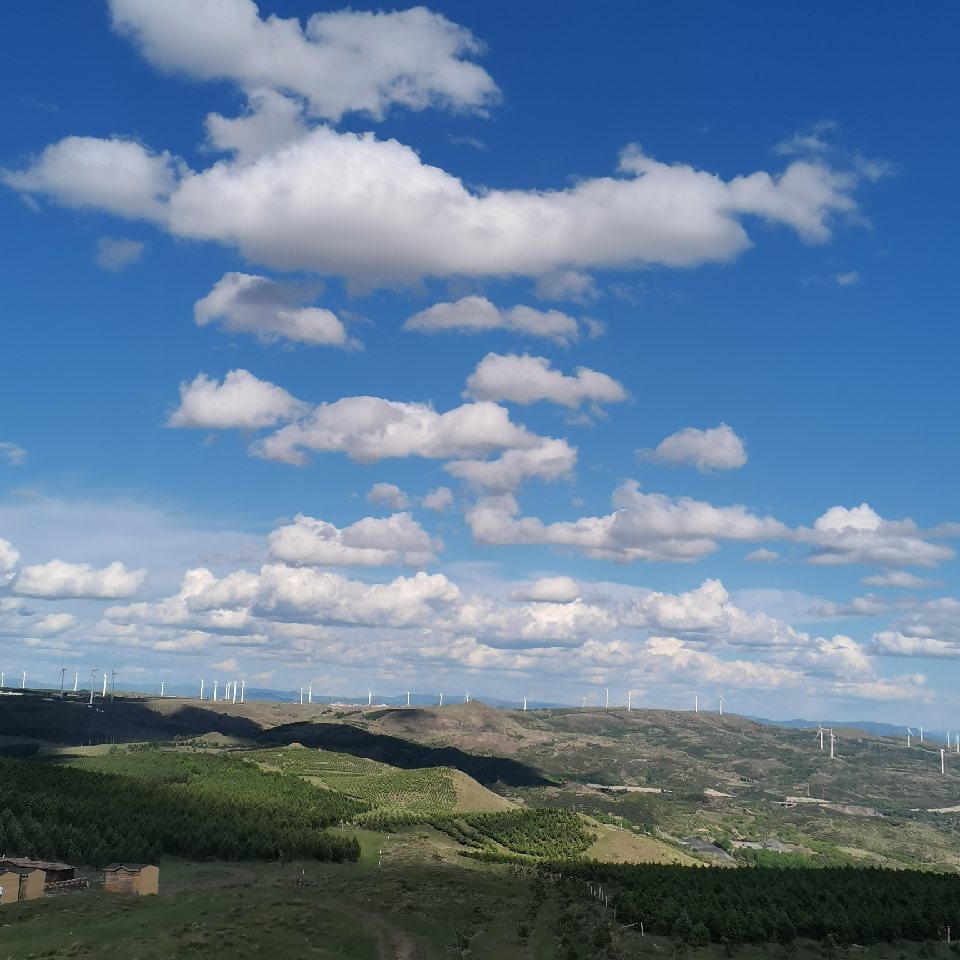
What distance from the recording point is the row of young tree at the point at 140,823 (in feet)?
398

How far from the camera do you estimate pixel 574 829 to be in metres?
188

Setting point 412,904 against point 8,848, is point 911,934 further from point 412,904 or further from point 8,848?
point 8,848

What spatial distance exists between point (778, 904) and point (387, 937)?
1626 inches

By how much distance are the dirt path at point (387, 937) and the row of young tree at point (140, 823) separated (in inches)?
1870

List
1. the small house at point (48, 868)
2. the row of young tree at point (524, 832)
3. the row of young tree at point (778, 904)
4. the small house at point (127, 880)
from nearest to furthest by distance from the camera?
1. the row of young tree at point (778, 904)
2. the small house at point (127, 880)
3. the small house at point (48, 868)
4. the row of young tree at point (524, 832)

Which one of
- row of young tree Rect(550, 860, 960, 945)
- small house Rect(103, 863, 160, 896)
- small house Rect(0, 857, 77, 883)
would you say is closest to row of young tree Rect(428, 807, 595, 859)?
row of young tree Rect(550, 860, 960, 945)

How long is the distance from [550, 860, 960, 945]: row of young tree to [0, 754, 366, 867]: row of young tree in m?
49.2

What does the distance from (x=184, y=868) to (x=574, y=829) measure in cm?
9213

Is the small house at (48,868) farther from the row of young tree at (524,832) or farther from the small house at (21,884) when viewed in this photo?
the row of young tree at (524,832)

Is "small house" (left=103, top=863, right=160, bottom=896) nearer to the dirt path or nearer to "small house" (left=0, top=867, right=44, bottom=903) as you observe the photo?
"small house" (left=0, top=867, right=44, bottom=903)

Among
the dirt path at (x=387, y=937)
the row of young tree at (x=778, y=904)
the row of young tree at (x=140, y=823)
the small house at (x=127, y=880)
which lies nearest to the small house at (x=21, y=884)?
the small house at (x=127, y=880)

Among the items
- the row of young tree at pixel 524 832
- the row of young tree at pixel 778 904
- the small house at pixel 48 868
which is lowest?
the row of young tree at pixel 524 832

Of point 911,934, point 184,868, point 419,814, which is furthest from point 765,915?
point 419,814

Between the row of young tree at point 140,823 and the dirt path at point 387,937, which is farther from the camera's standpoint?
the row of young tree at point 140,823
